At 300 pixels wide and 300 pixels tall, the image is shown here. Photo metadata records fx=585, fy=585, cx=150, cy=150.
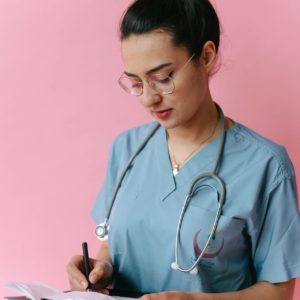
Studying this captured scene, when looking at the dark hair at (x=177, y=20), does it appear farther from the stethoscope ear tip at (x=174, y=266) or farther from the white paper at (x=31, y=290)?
the white paper at (x=31, y=290)

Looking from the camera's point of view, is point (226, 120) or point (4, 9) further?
point (4, 9)

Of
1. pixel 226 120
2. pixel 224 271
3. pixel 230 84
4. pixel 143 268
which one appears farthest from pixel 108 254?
pixel 230 84

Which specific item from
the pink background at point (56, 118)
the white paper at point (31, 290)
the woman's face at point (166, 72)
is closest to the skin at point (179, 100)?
the woman's face at point (166, 72)

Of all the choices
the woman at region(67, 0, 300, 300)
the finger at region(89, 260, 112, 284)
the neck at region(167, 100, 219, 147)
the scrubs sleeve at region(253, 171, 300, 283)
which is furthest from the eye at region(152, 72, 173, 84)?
the finger at region(89, 260, 112, 284)

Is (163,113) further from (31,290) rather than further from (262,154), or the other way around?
(31,290)

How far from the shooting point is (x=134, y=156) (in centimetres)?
128

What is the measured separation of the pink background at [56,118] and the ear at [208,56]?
365mm

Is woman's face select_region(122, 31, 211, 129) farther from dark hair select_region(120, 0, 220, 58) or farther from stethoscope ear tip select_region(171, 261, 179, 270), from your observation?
stethoscope ear tip select_region(171, 261, 179, 270)

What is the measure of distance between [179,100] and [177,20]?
0.15 metres

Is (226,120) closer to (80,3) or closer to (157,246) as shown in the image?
(157,246)

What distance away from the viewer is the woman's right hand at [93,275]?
1.17 m

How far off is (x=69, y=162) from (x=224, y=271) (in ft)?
2.21

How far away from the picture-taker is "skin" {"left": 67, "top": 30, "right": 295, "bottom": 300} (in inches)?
42.0

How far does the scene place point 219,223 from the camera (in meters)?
1.10
